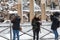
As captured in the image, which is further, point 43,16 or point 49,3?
point 49,3

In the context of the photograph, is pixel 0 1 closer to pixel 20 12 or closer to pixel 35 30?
pixel 20 12

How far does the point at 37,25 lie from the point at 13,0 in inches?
368

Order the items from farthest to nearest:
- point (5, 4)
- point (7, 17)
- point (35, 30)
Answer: point (5, 4)
point (7, 17)
point (35, 30)

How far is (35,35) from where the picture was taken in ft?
34.5

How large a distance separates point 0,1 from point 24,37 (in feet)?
22.6

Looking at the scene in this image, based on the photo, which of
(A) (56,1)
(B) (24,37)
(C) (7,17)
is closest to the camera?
(B) (24,37)

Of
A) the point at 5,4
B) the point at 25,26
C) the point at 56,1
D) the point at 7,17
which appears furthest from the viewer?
the point at 56,1

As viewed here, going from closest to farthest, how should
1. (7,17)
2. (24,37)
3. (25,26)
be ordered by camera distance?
(24,37) → (25,26) → (7,17)

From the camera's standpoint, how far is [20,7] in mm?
15188

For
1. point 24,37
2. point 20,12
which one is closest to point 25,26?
point 20,12

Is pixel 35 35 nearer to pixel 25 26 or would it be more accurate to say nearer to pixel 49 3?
pixel 25 26

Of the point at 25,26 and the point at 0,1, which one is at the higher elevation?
the point at 0,1

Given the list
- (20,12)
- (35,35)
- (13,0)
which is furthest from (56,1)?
(35,35)

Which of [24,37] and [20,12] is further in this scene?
[20,12]
